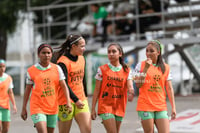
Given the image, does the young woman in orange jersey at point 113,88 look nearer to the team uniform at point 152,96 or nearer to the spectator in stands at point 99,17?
the team uniform at point 152,96

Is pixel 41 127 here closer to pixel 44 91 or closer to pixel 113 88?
pixel 44 91

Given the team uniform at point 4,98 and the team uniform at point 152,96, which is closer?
the team uniform at point 152,96

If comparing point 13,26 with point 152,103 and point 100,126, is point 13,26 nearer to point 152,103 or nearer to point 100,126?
point 100,126

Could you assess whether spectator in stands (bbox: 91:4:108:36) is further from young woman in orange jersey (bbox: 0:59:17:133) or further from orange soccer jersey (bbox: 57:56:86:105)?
orange soccer jersey (bbox: 57:56:86:105)

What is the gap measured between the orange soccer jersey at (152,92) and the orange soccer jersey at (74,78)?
86cm

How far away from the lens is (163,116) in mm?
6473

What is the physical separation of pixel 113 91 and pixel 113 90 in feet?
0.05

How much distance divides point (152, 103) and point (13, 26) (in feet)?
66.2

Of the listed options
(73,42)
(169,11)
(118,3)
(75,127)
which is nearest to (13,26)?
(118,3)

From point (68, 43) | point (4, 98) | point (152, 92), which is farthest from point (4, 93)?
point (152, 92)

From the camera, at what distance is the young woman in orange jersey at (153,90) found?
21.1 feet

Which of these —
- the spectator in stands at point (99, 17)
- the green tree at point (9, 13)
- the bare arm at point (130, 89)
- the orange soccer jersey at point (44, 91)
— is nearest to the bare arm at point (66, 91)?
the orange soccer jersey at point (44, 91)

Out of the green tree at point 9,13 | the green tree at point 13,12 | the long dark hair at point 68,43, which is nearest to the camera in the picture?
the long dark hair at point 68,43

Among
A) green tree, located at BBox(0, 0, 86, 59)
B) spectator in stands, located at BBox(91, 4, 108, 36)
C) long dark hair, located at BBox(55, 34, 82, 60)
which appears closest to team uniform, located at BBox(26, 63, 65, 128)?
long dark hair, located at BBox(55, 34, 82, 60)
